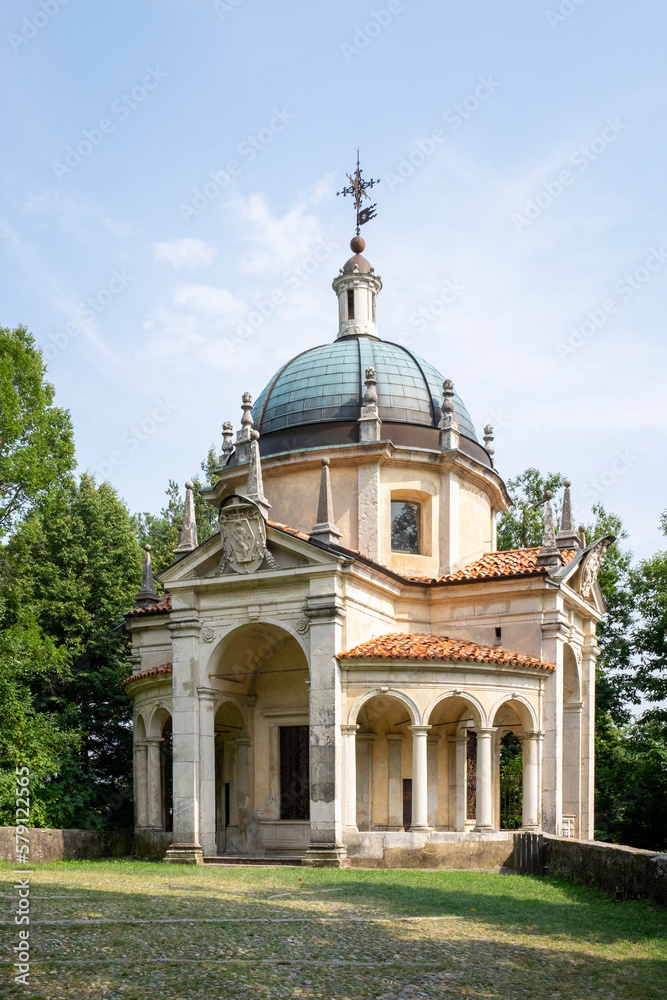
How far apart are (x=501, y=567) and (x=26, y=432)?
13.7 metres

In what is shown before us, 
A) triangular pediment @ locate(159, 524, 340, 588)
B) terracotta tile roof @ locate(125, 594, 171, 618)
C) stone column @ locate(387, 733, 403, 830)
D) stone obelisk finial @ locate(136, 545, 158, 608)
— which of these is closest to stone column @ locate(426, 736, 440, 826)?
stone column @ locate(387, 733, 403, 830)

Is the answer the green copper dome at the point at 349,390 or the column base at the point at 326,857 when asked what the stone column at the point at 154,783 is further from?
the green copper dome at the point at 349,390

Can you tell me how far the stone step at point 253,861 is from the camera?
830 inches

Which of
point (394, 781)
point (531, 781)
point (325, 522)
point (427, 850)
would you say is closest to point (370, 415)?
point (325, 522)

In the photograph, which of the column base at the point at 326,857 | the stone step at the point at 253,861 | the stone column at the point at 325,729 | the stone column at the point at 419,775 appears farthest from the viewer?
the stone column at the point at 419,775

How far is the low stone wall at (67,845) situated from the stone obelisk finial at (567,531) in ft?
46.6

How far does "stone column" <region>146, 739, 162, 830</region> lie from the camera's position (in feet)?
86.3

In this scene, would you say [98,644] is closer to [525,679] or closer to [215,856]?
[215,856]

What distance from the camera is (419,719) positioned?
22.1 meters

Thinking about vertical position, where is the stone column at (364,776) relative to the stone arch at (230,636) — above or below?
below

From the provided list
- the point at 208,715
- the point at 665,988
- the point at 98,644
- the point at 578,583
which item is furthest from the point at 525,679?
the point at 98,644

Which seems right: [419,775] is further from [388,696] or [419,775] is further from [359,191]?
[359,191]

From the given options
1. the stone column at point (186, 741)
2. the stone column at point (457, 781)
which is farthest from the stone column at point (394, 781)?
the stone column at point (186, 741)

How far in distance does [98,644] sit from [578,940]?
28219 millimetres
